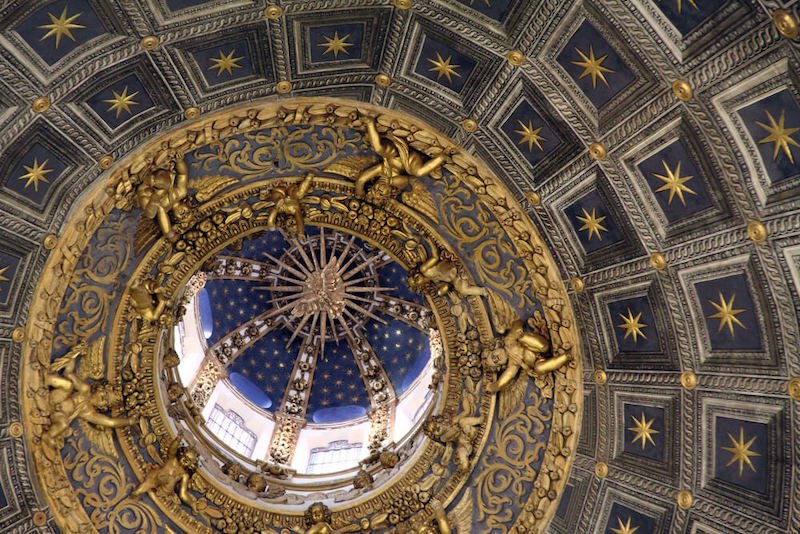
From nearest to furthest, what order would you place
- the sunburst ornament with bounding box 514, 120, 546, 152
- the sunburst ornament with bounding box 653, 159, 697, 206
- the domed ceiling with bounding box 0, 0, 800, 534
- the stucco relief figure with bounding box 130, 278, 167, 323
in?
the domed ceiling with bounding box 0, 0, 800, 534 → the sunburst ornament with bounding box 653, 159, 697, 206 → the sunburst ornament with bounding box 514, 120, 546, 152 → the stucco relief figure with bounding box 130, 278, 167, 323

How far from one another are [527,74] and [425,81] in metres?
2.44

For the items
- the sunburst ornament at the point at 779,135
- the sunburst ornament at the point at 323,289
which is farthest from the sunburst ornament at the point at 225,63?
the sunburst ornament at the point at 323,289

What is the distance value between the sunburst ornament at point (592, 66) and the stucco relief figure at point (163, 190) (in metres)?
9.52

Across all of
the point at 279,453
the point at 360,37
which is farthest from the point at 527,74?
the point at 279,453

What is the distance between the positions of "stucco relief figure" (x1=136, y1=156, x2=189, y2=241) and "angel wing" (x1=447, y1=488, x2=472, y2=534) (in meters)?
11.1

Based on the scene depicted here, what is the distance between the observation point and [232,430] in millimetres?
26438

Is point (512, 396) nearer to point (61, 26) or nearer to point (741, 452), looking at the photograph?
point (741, 452)

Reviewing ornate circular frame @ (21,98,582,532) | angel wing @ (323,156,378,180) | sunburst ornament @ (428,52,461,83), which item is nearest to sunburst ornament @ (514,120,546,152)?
ornate circular frame @ (21,98,582,532)

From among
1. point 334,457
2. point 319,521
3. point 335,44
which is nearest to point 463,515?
point 319,521

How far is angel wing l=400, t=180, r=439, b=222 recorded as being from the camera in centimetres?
1900

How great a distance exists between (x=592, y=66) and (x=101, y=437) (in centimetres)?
1539

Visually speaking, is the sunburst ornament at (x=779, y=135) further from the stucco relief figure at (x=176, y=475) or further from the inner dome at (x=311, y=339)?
the stucco relief figure at (x=176, y=475)

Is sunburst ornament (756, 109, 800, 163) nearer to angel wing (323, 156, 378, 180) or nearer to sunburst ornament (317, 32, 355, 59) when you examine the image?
sunburst ornament (317, 32, 355, 59)

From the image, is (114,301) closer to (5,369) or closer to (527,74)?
(5,369)
